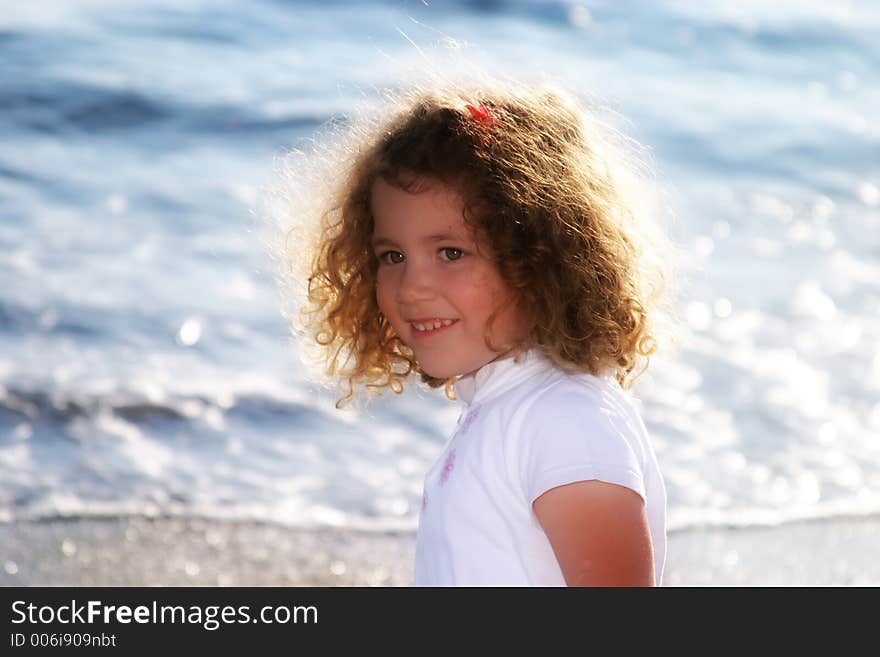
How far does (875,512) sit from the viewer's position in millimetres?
4203

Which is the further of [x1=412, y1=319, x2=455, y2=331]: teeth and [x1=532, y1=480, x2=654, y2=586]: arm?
[x1=412, y1=319, x2=455, y2=331]: teeth

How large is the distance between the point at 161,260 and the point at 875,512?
316 cm

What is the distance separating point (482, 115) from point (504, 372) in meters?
0.41

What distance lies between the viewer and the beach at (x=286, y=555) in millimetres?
3537

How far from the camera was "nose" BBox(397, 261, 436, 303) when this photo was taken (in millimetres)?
2021

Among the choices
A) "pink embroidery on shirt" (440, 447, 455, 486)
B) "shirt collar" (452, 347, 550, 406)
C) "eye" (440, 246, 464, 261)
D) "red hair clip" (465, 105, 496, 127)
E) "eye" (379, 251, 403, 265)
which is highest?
"red hair clip" (465, 105, 496, 127)

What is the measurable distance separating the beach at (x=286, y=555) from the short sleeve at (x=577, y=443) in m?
1.79

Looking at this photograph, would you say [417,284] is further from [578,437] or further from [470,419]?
[578,437]

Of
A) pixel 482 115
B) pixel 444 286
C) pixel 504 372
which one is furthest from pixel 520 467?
pixel 482 115

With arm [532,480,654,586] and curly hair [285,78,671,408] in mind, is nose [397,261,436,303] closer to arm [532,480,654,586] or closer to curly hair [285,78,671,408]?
curly hair [285,78,671,408]

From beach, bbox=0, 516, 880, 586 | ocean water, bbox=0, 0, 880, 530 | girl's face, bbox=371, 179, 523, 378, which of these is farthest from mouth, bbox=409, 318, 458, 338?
beach, bbox=0, 516, 880, 586

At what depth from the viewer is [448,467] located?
2000 mm
